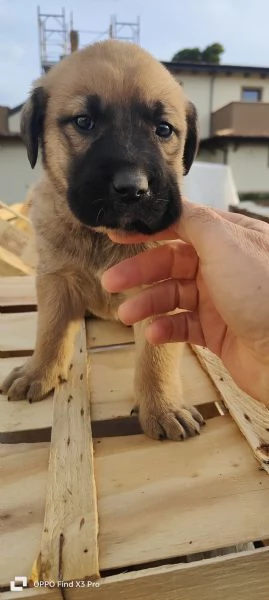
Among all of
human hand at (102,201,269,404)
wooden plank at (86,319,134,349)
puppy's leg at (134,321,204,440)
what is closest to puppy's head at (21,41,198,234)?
human hand at (102,201,269,404)

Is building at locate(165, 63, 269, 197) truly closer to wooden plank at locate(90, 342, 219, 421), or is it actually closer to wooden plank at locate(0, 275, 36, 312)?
wooden plank at locate(0, 275, 36, 312)

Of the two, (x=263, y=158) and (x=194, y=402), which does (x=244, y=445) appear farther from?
(x=263, y=158)

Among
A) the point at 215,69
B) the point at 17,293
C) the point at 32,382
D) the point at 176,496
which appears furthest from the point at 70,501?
the point at 215,69

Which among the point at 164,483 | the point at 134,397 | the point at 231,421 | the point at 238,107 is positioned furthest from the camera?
the point at 238,107

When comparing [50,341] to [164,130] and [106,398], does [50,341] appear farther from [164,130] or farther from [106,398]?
[164,130]

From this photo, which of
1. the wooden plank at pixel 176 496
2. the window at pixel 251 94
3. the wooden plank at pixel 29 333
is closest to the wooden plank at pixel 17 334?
the wooden plank at pixel 29 333

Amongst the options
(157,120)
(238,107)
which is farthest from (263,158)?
(157,120)

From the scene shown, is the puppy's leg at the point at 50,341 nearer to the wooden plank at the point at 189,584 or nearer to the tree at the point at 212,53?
the wooden plank at the point at 189,584
